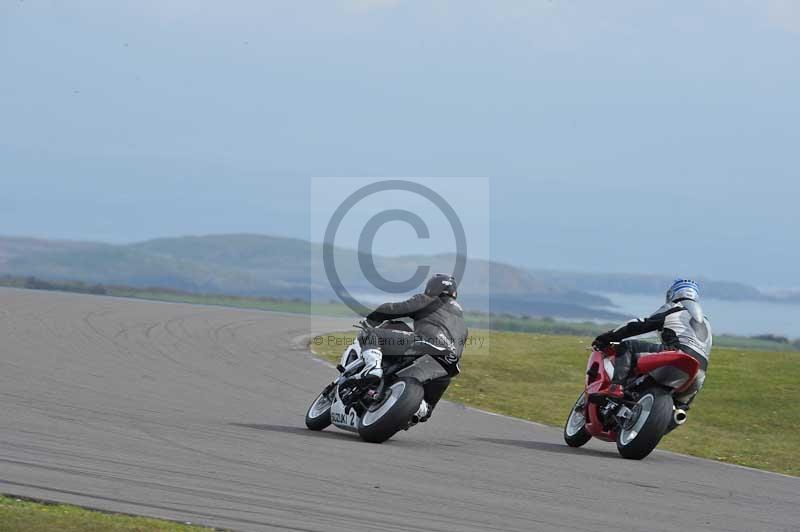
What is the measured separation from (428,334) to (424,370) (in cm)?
47

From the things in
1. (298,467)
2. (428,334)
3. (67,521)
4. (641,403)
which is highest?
(428,334)

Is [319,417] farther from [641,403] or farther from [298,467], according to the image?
[641,403]

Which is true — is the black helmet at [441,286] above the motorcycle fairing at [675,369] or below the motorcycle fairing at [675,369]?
above

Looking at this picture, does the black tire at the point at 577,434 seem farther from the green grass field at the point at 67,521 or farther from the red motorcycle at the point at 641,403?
the green grass field at the point at 67,521

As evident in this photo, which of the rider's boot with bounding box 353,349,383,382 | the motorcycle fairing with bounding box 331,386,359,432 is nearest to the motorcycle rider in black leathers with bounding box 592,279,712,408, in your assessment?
the rider's boot with bounding box 353,349,383,382

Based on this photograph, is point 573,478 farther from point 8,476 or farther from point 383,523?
point 8,476

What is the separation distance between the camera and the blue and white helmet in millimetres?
14453

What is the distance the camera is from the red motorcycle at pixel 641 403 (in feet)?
44.7

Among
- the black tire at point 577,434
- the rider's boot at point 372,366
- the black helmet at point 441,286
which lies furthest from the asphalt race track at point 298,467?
the black helmet at point 441,286

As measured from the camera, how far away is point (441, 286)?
14.0m

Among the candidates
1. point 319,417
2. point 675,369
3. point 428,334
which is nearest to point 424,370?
point 428,334

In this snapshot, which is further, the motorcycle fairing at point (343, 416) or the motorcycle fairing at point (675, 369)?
the motorcycle fairing at point (675, 369)

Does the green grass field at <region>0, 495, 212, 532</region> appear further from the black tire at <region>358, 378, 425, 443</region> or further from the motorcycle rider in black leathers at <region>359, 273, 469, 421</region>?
the motorcycle rider in black leathers at <region>359, 273, 469, 421</region>

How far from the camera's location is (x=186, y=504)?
29.3ft
